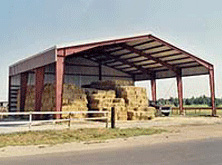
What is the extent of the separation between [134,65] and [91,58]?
5.23 metres

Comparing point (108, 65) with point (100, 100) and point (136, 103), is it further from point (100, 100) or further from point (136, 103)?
point (100, 100)

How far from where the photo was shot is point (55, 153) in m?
10.1

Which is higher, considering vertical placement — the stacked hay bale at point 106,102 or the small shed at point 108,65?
the small shed at point 108,65

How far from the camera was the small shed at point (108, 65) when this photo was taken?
23922 millimetres

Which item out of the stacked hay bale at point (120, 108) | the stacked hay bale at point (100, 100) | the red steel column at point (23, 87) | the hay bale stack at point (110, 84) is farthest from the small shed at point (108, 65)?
the stacked hay bale at point (120, 108)

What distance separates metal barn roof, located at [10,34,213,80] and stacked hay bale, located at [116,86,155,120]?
420cm

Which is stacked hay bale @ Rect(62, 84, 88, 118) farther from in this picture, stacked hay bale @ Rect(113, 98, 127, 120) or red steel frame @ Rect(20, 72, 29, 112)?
red steel frame @ Rect(20, 72, 29, 112)

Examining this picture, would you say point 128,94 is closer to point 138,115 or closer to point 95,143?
point 138,115

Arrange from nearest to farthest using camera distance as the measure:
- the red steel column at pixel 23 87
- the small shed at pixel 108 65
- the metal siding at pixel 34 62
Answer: the metal siding at pixel 34 62 → the small shed at pixel 108 65 → the red steel column at pixel 23 87

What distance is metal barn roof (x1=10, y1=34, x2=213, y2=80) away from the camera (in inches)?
935

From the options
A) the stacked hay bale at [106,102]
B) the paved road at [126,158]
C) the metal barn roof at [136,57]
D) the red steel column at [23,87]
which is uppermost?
the metal barn roof at [136,57]

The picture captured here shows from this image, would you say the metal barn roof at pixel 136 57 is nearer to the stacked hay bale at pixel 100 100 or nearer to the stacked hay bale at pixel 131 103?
the stacked hay bale at pixel 100 100

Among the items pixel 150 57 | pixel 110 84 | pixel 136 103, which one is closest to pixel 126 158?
pixel 136 103

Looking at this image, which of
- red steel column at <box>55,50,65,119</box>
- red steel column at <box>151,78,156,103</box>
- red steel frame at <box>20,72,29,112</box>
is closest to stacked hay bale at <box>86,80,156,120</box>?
red steel column at <box>55,50,65,119</box>
